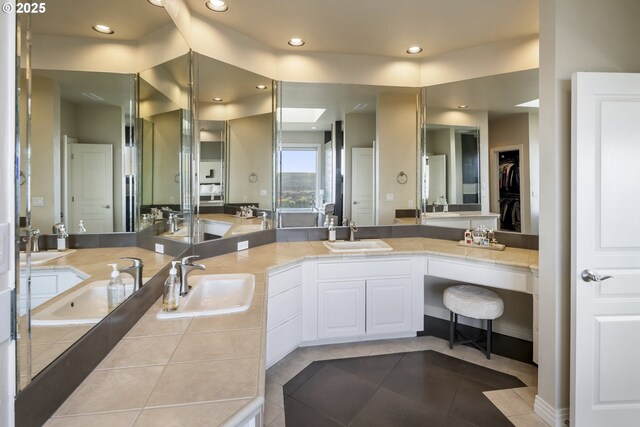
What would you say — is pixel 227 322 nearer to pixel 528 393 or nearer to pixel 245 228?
pixel 245 228

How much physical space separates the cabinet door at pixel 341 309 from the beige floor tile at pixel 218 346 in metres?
1.45

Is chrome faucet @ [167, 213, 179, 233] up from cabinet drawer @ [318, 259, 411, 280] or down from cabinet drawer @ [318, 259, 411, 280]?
up

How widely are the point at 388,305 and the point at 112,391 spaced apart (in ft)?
7.18

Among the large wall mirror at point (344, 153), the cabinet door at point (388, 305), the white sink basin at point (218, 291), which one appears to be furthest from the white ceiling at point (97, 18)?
the cabinet door at point (388, 305)

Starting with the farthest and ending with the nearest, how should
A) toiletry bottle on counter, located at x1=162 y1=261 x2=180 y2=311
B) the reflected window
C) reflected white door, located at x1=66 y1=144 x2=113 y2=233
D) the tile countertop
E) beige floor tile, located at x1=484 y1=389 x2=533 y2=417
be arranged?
the reflected window, beige floor tile, located at x1=484 y1=389 x2=533 y2=417, toiletry bottle on counter, located at x1=162 y1=261 x2=180 y2=311, reflected white door, located at x1=66 y1=144 x2=113 y2=233, the tile countertop

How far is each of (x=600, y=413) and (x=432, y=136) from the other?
8.08 ft

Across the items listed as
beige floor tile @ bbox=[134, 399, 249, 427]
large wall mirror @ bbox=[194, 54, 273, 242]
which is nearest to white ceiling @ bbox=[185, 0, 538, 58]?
large wall mirror @ bbox=[194, 54, 273, 242]

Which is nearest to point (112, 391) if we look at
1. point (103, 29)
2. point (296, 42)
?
point (103, 29)

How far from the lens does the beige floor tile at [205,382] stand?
0.80m

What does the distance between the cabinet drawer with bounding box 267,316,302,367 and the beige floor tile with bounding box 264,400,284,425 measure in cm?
30

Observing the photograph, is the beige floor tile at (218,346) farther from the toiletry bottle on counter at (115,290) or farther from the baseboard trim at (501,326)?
the baseboard trim at (501,326)

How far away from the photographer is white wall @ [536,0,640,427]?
1.69 metres

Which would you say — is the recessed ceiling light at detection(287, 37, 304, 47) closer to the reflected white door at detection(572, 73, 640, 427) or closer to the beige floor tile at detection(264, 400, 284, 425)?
the reflected white door at detection(572, 73, 640, 427)

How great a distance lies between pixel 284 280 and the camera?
2.32m
